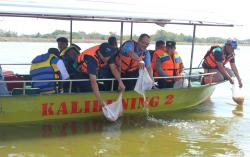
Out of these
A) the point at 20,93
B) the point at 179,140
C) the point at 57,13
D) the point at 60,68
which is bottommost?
the point at 179,140

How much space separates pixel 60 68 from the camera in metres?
7.20

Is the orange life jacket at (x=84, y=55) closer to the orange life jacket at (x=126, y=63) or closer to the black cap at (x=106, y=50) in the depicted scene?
the black cap at (x=106, y=50)

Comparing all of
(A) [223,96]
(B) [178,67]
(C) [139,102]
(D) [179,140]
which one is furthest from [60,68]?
(A) [223,96]

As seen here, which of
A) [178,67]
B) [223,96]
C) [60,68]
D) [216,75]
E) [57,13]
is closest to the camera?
[57,13]

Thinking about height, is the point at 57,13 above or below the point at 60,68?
above

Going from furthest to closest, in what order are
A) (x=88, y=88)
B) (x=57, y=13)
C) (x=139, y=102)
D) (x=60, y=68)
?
(x=139, y=102) < (x=88, y=88) < (x=60, y=68) < (x=57, y=13)

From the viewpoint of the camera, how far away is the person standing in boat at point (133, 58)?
773cm

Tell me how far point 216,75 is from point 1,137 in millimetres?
5772

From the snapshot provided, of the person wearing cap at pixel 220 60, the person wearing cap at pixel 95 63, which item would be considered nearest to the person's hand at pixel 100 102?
the person wearing cap at pixel 95 63

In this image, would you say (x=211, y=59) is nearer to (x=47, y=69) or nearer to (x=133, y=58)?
(x=133, y=58)

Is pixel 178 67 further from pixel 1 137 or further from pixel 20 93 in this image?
pixel 1 137

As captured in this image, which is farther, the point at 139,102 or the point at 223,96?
the point at 223,96

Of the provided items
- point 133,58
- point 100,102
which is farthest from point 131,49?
point 100,102

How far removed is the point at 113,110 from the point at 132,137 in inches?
26.4
